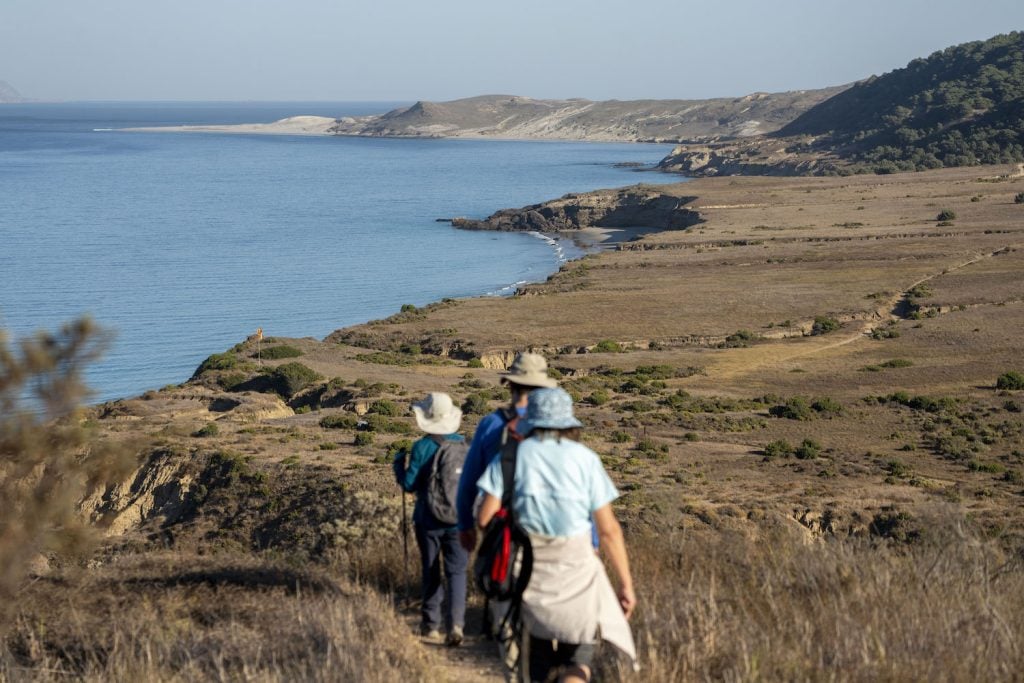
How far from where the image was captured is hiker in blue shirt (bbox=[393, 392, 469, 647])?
297 inches

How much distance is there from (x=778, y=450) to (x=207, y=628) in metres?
20.4

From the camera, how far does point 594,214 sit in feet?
325

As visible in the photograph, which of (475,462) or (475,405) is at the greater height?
(475,462)

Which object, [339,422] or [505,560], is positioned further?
[339,422]

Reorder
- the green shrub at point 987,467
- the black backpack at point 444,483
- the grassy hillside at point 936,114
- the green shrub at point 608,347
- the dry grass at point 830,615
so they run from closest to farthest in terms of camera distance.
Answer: the dry grass at point 830,615, the black backpack at point 444,483, the green shrub at point 987,467, the green shrub at point 608,347, the grassy hillside at point 936,114

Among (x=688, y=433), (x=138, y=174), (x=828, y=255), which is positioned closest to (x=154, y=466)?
(x=688, y=433)

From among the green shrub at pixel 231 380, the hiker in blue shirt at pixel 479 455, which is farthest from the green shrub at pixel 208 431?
the hiker in blue shirt at pixel 479 455

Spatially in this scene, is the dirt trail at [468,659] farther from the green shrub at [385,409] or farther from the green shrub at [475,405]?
the green shrub at [475,405]

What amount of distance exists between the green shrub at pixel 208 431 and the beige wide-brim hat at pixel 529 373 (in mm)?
20591

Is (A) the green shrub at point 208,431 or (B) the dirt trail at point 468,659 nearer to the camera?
(B) the dirt trail at point 468,659

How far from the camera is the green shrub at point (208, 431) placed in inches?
1034

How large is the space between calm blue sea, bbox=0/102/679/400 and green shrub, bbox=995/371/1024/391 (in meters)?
25.5

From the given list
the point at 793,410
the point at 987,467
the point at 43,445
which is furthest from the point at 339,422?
the point at 43,445

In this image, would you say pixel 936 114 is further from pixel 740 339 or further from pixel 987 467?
pixel 987 467
